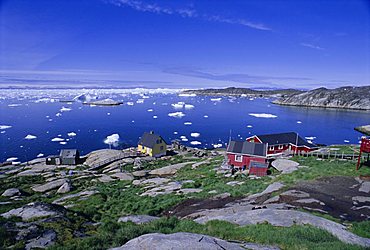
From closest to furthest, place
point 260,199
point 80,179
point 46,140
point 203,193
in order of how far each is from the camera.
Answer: point 260,199, point 203,193, point 80,179, point 46,140

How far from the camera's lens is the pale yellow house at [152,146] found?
48.7m

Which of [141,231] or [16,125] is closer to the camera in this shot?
[141,231]

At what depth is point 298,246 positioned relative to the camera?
8078 millimetres

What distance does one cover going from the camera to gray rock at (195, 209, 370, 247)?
9863 mm

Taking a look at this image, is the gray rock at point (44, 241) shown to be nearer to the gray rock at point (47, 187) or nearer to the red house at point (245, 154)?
the gray rock at point (47, 187)

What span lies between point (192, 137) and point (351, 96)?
145 m

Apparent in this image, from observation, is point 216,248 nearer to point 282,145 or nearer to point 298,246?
point 298,246

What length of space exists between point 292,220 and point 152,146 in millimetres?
38950

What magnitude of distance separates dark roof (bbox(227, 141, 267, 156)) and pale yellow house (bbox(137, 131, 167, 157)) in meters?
19.9

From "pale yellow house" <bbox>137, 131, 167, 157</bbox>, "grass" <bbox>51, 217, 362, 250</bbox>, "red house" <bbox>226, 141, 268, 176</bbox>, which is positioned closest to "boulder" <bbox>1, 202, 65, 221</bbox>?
"grass" <bbox>51, 217, 362, 250</bbox>

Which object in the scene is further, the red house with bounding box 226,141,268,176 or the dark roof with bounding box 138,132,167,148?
the dark roof with bounding box 138,132,167,148

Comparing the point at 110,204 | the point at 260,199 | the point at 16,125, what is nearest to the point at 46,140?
the point at 16,125

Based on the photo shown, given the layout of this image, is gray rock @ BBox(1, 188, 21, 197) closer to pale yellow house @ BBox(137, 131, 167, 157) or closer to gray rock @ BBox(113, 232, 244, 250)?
pale yellow house @ BBox(137, 131, 167, 157)

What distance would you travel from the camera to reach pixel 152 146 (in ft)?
159
